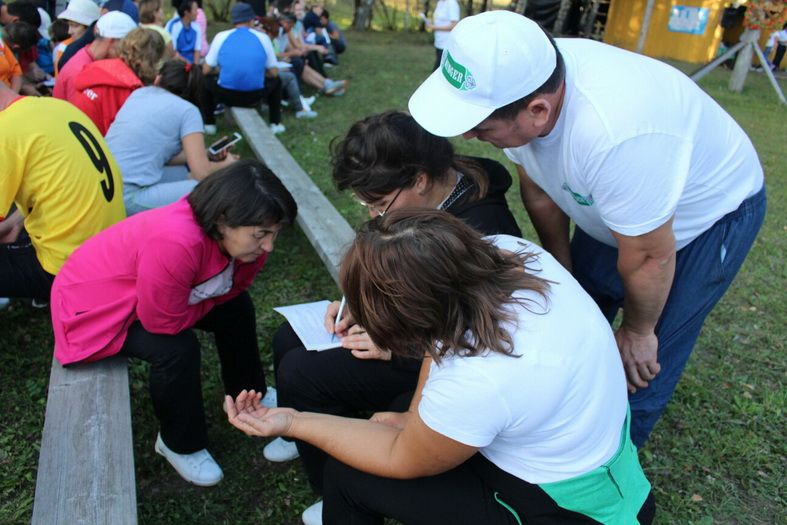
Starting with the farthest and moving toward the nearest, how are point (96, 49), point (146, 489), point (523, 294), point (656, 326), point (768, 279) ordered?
point (96, 49), point (768, 279), point (146, 489), point (656, 326), point (523, 294)

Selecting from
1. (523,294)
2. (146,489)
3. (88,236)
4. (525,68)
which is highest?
(525,68)

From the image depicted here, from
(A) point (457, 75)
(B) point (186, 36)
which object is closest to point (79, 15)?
(B) point (186, 36)

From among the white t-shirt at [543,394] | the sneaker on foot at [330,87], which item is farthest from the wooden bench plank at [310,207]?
the sneaker on foot at [330,87]

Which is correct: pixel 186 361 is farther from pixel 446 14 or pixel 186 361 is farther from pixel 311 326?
pixel 446 14

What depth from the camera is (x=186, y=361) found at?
7.75 feet

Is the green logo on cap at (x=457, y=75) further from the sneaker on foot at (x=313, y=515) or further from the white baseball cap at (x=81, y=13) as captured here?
the white baseball cap at (x=81, y=13)

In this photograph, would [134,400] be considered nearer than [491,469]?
No

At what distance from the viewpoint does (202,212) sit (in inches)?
88.8

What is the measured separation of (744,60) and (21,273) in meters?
11.3

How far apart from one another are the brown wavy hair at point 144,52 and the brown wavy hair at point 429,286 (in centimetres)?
303

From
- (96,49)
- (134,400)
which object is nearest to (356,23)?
(96,49)

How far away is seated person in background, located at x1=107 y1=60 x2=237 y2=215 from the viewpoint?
147 inches

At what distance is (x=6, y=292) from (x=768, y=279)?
14.6 feet

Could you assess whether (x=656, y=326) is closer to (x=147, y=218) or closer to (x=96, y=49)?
(x=147, y=218)
